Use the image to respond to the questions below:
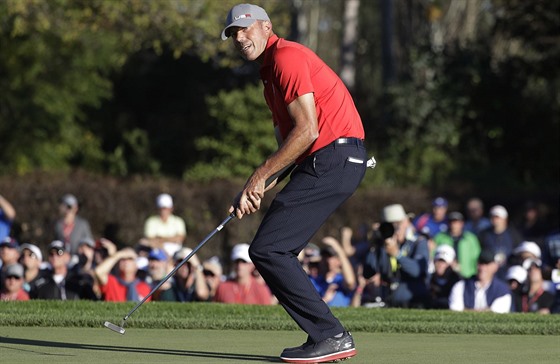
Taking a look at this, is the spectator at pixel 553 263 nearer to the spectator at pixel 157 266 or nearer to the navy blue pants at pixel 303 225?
the spectator at pixel 157 266

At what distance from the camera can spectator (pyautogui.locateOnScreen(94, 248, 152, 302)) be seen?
42.8 feet

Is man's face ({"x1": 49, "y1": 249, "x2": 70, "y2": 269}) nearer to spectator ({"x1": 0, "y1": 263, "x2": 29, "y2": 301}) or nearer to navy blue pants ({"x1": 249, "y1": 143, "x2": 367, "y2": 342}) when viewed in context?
spectator ({"x1": 0, "y1": 263, "x2": 29, "y2": 301})

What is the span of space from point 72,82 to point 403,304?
22028 mm

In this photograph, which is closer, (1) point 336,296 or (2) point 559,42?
(1) point 336,296

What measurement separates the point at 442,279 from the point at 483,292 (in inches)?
21.1

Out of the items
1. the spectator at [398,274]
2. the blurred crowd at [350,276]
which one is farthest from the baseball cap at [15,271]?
the spectator at [398,274]

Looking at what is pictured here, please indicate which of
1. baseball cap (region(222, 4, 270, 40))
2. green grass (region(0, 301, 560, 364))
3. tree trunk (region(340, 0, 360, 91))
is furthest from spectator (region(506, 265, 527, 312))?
tree trunk (region(340, 0, 360, 91))

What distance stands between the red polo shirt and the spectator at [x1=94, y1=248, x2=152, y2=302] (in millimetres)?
6108

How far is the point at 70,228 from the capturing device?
1725 cm

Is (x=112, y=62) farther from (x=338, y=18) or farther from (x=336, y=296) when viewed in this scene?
(x=338, y=18)

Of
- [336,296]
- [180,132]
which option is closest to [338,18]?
[180,132]

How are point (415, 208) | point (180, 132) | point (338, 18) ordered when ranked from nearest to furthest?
point (415, 208) → point (180, 132) → point (338, 18)

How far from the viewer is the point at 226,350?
7410mm

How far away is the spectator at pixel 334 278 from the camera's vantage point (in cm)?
1321
